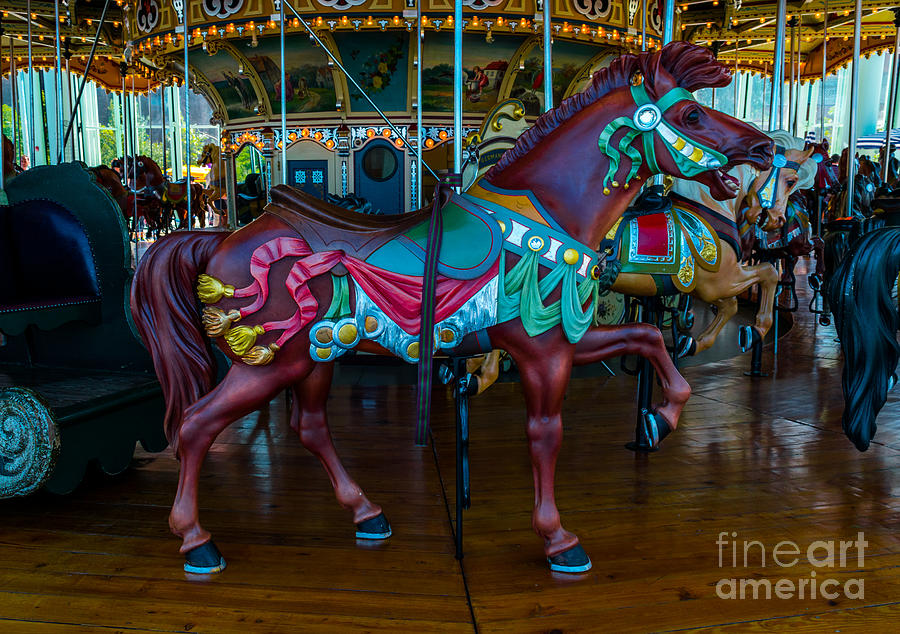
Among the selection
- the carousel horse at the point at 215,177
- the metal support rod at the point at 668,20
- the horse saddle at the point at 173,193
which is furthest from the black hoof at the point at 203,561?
the horse saddle at the point at 173,193

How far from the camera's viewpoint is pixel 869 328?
2.62 metres

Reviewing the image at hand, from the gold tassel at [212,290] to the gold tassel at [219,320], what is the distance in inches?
1.2

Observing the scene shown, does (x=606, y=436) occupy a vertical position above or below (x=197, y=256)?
below

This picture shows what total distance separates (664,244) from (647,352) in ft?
3.92

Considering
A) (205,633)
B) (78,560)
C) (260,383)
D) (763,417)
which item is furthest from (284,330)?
(763,417)

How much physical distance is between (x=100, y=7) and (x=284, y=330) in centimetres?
948

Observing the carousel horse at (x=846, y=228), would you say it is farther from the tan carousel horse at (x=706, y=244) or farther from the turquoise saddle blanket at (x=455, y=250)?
the turquoise saddle blanket at (x=455, y=250)

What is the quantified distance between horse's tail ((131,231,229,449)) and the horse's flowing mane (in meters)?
0.91

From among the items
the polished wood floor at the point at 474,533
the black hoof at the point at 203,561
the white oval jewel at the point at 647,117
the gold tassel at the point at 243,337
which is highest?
the white oval jewel at the point at 647,117

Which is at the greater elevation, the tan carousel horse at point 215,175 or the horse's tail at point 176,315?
the tan carousel horse at point 215,175

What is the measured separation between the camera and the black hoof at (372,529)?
89.7 inches

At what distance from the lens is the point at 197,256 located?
80.2 inches

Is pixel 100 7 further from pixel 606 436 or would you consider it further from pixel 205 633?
pixel 205 633

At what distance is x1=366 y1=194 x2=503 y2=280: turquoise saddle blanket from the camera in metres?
1.93
